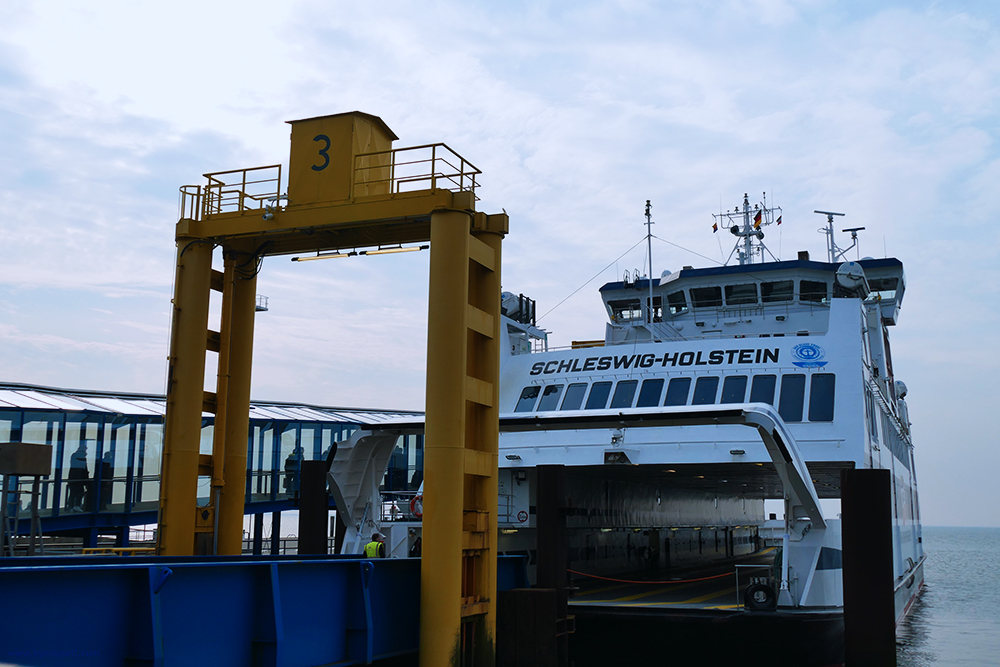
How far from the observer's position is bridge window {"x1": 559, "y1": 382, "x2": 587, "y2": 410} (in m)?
20.3

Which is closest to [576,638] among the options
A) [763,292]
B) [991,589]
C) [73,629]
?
[73,629]

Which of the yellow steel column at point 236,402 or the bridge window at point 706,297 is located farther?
the bridge window at point 706,297

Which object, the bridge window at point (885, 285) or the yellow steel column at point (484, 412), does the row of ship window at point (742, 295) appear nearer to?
the bridge window at point (885, 285)

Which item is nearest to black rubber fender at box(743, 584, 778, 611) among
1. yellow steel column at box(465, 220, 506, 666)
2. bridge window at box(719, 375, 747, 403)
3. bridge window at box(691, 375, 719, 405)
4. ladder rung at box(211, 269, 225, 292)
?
yellow steel column at box(465, 220, 506, 666)

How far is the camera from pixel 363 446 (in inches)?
603

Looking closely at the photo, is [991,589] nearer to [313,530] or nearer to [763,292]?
[763,292]

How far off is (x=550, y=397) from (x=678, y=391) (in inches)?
120

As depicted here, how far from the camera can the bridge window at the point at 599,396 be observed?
65.7ft

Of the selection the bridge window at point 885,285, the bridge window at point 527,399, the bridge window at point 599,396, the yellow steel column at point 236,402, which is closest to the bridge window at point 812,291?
the bridge window at point 885,285

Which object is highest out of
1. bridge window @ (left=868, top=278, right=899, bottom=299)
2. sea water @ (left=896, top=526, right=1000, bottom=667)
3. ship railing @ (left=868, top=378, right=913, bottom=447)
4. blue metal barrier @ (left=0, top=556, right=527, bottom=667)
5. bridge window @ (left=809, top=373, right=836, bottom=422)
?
bridge window @ (left=868, top=278, right=899, bottom=299)

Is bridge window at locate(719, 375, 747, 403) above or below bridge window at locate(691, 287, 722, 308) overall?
below

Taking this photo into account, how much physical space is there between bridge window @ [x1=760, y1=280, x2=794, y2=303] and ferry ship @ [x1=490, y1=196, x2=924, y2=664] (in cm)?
4

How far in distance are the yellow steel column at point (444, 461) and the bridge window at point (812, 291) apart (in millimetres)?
16692

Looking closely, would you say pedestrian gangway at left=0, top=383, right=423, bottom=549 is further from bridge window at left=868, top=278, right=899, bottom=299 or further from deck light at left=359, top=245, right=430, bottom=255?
bridge window at left=868, top=278, right=899, bottom=299
